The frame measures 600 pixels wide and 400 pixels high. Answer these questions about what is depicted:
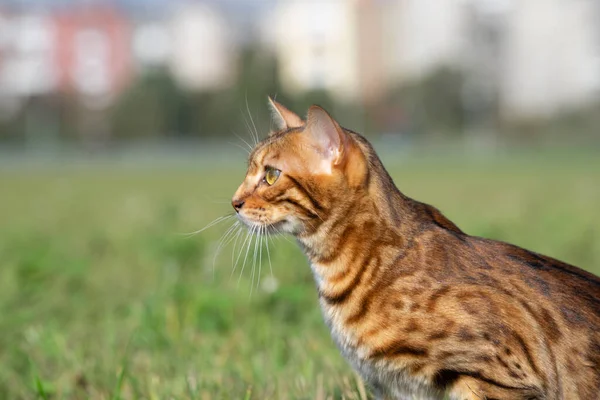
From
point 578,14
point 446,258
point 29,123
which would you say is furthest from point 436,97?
point 446,258

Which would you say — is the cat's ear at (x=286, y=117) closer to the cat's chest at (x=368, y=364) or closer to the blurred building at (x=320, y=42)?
the cat's chest at (x=368, y=364)

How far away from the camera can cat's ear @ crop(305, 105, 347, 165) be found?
8.20 ft

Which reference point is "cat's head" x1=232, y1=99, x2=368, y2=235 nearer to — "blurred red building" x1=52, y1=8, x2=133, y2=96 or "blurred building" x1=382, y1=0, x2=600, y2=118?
"blurred building" x1=382, y1=0, x2=600, y2=118

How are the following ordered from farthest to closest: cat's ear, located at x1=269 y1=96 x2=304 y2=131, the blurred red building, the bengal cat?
the blurred red building < cat's ear, located at x1=269 y1=96 x2=304 y2=131 < the bengal cat

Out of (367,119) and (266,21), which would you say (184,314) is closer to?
(367,119)

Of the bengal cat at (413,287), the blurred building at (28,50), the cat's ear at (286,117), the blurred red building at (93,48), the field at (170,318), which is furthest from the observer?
the blurred red building at (93,48)

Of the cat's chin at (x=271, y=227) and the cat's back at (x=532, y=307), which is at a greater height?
the cat's chin at (x=271, y=227)

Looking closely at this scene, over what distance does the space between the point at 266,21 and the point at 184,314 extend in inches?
1683

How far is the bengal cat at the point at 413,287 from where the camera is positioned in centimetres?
229

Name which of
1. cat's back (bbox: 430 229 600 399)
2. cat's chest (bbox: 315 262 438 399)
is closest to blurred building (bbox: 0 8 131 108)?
cat's chest (bbox: 315 262 438 399)

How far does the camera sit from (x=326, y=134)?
2.54 m

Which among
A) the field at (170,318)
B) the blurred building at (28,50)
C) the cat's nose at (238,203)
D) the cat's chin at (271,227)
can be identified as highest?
the cat's nose at (238,203)

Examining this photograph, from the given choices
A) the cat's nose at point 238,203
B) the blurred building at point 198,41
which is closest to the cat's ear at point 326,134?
the cat's nose at point 238,203

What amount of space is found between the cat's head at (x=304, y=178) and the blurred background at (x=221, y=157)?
0.52 feet
